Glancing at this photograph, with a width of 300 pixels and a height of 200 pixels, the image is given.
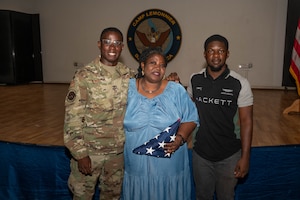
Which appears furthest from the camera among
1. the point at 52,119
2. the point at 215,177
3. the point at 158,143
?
the point at 52,119

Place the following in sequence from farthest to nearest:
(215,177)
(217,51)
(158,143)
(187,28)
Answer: (187,28)
(215,177)
(217,51)
(158,143)

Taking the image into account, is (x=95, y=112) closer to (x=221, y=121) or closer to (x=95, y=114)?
(x=95, y=114)

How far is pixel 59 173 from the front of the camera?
2.43 m

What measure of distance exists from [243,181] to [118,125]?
4.20ft

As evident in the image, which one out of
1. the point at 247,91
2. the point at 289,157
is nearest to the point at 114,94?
the point at 247,91

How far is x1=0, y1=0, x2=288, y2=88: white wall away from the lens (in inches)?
286

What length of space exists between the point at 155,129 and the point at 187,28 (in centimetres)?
663

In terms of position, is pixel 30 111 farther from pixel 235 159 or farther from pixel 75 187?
pixel 235 159

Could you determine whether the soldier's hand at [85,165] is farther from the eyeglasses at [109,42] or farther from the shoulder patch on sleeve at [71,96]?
the eyeglasses at [109,42]

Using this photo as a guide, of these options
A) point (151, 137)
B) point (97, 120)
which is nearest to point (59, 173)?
point (97, 120)

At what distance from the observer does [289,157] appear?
7.82 feet

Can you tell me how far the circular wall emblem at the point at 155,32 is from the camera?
773 centimetres

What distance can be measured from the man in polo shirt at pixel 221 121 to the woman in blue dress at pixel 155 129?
19 centimetres

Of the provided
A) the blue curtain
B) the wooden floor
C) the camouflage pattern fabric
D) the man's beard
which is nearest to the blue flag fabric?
the camouflage pattern fabric
